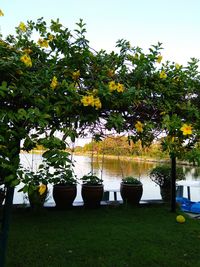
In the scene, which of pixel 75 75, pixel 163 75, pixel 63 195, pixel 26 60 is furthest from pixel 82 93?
pixel 63 195

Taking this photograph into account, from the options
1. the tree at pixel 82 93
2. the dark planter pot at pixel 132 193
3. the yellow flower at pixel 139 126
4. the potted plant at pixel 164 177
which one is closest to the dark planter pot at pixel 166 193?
the potted plant at pixel 164 177

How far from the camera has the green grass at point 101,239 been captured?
2742mm

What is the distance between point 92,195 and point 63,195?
500 millimetres

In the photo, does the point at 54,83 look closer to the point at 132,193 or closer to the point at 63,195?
the point at 63,195

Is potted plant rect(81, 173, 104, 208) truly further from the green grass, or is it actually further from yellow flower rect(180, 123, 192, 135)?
yellow flower rect(180, 123, 192, 135)

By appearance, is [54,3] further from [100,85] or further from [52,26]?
[100,85]

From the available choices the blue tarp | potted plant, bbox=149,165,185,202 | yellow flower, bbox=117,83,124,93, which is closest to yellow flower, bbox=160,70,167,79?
yellow flower, bbox=117,83,124,93

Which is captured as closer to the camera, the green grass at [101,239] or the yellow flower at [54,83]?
the yellow flower at [54,83]

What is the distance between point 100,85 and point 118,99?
13cm

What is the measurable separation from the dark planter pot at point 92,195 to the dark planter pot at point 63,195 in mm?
247

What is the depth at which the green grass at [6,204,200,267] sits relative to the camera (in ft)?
9.00

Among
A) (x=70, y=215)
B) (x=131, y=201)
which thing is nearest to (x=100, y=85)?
(x=70, y=215)

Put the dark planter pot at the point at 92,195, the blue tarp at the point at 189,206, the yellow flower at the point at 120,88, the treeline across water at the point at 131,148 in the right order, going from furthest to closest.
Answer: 1. the blue tarp at the point at 189,206
2. the dark planter pot at the point at 92,195
3. the treeline across water at the point at 131,148
4. the yellow flower at the point at 120,88

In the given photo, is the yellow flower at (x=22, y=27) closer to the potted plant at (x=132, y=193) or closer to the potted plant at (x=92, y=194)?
the potted plant at (x=92, y=194)
